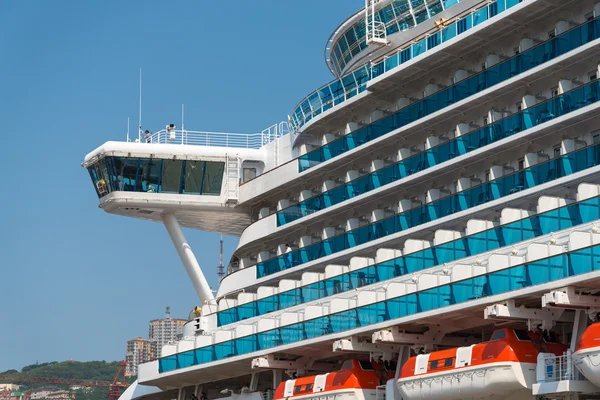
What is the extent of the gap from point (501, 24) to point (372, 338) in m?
9.61

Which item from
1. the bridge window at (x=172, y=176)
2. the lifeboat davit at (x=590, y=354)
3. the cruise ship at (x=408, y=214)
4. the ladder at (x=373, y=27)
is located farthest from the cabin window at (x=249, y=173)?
the lifeboat davit at (x=590, y=354)

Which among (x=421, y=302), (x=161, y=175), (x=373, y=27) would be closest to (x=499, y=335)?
(x=421, y=302)

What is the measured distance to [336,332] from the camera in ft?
120

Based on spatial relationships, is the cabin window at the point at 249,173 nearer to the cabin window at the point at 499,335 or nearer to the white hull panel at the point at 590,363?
the cabin window at the point at 499,335

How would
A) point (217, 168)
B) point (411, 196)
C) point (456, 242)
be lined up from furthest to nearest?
point (217, 168)
point (411, 196)
point (456, 242)

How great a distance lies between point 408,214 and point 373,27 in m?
7.31

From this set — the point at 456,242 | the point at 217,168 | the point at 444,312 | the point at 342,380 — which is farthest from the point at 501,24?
the point at 217,168

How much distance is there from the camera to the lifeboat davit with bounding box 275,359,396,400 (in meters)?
36.1

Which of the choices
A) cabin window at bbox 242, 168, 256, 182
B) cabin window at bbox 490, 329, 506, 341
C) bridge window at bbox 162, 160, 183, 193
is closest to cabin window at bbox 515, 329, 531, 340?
cabin window at bbox 490, 329, 506, 341

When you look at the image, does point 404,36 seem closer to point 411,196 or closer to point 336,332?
point 411,196

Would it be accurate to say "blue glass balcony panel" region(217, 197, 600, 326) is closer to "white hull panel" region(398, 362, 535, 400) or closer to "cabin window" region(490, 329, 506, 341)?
"cabin window" region(490, 329, 506, 341)

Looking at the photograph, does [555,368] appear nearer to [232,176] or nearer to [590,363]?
[590,363]

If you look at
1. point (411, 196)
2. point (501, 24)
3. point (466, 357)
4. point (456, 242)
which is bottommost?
point (466, 357)

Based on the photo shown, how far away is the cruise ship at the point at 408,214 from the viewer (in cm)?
3030
